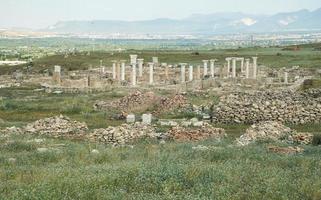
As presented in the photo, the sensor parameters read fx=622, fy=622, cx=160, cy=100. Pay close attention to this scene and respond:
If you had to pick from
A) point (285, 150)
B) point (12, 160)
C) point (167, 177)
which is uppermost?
point (167, 177)

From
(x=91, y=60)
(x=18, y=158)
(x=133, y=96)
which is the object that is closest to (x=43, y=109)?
(x=133, y=96)

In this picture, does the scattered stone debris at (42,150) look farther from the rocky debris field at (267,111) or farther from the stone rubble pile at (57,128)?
the rocky debris field at (267,111)

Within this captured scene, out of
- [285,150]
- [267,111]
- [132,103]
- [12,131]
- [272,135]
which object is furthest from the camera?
[132,103]

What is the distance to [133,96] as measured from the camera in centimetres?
3916

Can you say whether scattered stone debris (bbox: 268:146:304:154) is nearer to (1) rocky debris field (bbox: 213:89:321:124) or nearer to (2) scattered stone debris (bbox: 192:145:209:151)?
(2) scattered stone debris (bbox: 192:145:209:151)

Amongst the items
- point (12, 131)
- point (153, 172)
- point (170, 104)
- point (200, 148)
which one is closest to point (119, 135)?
point (12, 131)

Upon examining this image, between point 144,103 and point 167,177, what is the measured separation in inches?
994

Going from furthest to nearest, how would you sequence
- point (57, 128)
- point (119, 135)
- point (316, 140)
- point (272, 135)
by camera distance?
point (57, 128) → point (272, 135) → point (119, 135) → point (316, 140)

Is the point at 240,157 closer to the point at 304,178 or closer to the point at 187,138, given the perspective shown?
the point at 304,178

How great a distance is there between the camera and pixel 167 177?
1332 centimetres

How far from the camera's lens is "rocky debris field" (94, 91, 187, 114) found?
37594mm

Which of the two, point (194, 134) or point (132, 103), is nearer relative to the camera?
point (194, 134)

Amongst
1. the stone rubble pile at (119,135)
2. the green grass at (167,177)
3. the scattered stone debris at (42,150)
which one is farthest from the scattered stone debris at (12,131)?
the green grass at (167,177)

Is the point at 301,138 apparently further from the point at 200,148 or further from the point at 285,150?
the point at 200,148
